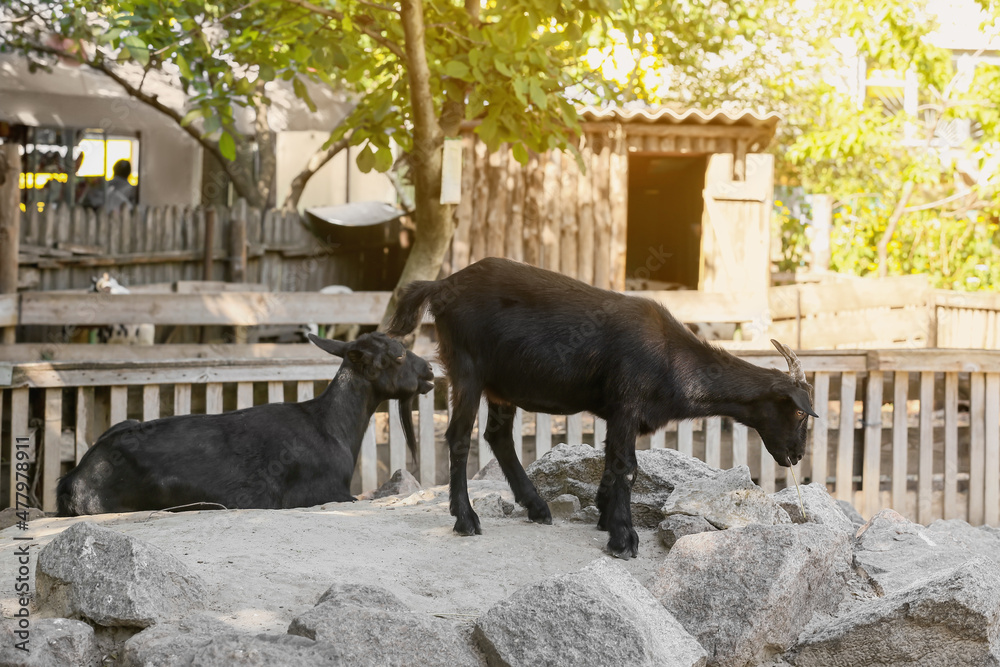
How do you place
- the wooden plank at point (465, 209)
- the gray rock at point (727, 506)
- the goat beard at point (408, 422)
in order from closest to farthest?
the gray rock at point (727, 506), the goat beard at point (408, 422), the wooden plank at point (465, 209)

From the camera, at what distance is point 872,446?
6949mm

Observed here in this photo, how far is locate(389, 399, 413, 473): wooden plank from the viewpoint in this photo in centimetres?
644

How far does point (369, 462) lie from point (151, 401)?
56.2 inches

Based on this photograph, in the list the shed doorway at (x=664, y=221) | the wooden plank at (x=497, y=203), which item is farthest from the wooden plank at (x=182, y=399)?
the shed doorway at (x=664, y=221)

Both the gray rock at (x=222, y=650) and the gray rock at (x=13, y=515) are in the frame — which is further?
the gray rock at (x=13, y=515)

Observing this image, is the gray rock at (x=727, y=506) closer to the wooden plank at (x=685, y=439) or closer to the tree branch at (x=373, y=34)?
the wooden plank at (x=685, y=439)

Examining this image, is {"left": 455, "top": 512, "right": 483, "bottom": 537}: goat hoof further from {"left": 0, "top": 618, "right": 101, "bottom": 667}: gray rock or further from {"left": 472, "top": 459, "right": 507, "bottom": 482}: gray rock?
{"left": 0, "top": 618, "right": 101, "bottom": 667}: gray rock

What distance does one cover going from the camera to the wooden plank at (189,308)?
7902mm

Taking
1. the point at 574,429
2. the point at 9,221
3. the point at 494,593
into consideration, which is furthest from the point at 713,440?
the point at 9,221

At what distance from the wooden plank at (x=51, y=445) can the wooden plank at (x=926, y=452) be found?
5.74m

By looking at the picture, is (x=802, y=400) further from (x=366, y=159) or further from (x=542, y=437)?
(x=366, y=159)

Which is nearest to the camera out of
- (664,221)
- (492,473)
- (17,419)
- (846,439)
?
(17,419)

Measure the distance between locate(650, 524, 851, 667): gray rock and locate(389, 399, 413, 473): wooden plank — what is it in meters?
3.07

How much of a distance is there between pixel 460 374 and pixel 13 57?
13.5 metres
